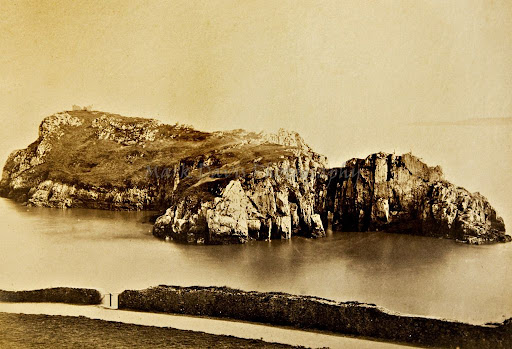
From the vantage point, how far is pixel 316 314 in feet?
16.1

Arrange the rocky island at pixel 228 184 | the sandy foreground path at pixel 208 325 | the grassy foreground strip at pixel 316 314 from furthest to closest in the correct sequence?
the rocky island at pixel 228 184
the sandy foreground path at pixel 208 325
the grassy foreground strip at pixel 316 314

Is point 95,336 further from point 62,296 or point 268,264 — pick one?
point 268,264

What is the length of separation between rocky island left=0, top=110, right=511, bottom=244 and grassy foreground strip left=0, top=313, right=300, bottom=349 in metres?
1.11

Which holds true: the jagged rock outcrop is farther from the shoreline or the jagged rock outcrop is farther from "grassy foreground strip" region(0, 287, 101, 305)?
"grassy foreground strip" region(0, 287, 101, 305)

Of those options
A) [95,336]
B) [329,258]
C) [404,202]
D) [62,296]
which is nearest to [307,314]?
[329,258]

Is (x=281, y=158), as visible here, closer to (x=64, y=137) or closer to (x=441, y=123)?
(x=441, y=123)

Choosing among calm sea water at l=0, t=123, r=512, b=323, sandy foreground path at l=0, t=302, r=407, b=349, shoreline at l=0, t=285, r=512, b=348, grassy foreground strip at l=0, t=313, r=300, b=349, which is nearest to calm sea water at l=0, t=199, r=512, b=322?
calm sea water at l=0, t=123, r=512, b=323

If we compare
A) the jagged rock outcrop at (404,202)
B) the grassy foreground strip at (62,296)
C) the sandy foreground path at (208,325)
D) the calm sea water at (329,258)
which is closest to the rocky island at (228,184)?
the jagged rock outcrop at (404,202)

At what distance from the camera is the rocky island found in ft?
16.7

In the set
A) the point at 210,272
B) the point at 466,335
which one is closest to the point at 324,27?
the point at 210,272

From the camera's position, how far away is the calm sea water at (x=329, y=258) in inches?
189

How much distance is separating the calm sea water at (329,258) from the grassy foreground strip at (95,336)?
1.86 ft

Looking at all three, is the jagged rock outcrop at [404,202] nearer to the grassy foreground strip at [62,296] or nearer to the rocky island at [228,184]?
the rocky island at [228,184]

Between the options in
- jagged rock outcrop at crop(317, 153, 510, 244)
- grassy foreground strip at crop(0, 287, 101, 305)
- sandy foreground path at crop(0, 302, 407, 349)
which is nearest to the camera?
sandy foreground path at crop(0, 302, 407, 349)
